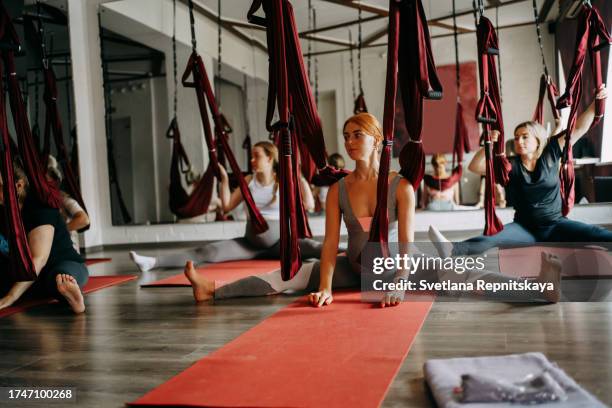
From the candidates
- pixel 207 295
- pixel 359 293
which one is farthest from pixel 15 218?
pixel 359 293

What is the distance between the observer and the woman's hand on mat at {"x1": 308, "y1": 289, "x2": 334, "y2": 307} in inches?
92.3

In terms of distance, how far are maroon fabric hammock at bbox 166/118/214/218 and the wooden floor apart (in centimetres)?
239

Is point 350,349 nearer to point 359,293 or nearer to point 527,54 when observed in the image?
point 359,293

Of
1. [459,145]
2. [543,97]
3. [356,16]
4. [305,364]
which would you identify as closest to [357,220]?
[305,364]

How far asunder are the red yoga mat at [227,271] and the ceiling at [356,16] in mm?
2266

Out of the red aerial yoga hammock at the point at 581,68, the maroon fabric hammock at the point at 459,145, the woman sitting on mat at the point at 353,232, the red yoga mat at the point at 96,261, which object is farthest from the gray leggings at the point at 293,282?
the red yoga mat at the point at 96,261

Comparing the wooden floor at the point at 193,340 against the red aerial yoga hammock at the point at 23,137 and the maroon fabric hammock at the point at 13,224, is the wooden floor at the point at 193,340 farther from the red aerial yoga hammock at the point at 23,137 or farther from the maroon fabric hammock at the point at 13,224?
the red aerial yoga hammock at the point at 23,137

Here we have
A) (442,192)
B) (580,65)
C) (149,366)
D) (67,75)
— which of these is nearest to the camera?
(149,366)

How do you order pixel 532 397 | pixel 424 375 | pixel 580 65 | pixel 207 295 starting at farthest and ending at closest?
1. pixel 580 65
2. pixel 207 295
3. pixel 424 375
4. pixel 532 397

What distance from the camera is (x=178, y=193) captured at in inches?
215

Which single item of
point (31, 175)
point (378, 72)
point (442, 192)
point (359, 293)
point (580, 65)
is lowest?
point (359, 293)

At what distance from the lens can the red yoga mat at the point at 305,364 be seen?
4.34 ft

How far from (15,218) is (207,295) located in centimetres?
97

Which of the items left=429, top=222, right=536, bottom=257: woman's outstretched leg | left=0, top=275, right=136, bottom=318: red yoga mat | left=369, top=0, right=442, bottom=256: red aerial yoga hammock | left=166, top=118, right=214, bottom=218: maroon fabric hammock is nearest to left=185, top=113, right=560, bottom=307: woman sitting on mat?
left=369, top=0, right=442, bottom=256: red aerial yoga hammock
